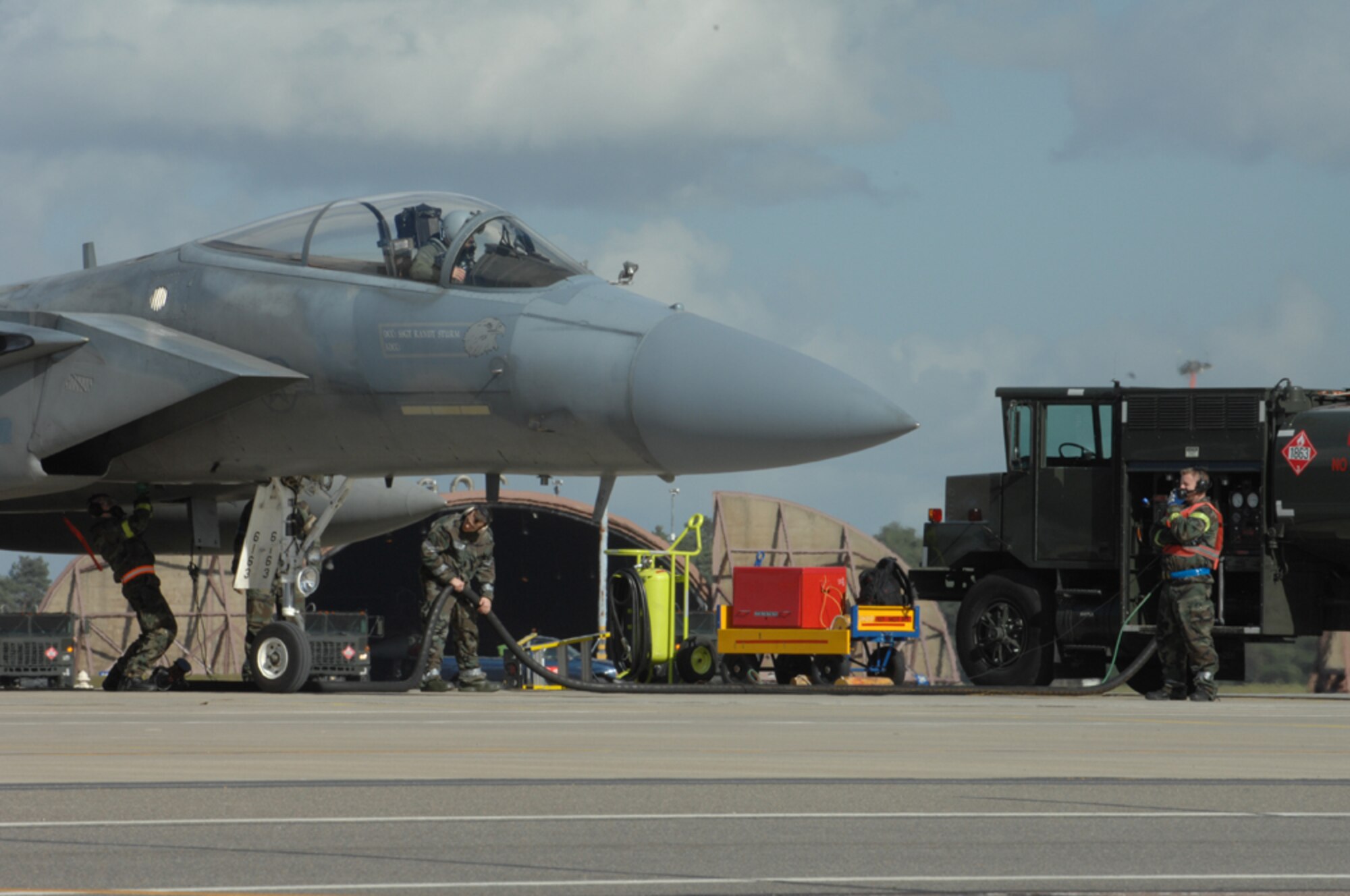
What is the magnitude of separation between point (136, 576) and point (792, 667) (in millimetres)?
7562

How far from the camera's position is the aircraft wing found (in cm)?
1120

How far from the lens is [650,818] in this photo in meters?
4.79

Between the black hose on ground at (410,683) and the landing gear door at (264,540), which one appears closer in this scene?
the landing gear door at (264,540)

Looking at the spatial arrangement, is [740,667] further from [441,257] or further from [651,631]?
[441,257]

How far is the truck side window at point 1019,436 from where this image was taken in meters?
16.6

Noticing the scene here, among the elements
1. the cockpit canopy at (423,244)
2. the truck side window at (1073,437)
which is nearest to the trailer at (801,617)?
the truck side window at (1073,437)

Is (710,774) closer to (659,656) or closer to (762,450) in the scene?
(762,450)

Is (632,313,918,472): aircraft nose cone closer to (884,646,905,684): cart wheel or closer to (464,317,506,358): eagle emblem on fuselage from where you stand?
(464,317,506,358): eagle emblem on fuselage

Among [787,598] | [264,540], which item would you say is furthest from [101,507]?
[787,598]

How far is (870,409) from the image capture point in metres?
10.1

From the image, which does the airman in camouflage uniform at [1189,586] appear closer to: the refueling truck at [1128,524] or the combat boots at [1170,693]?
the combat boots at [1170,693]

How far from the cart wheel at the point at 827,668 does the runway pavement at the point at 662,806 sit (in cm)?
952

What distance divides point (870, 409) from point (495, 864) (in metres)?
6.39

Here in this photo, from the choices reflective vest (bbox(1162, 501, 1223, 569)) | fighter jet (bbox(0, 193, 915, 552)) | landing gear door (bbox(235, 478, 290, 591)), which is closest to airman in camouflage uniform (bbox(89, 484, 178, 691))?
fighter jet (bbox(0, 193, 915, 552))
